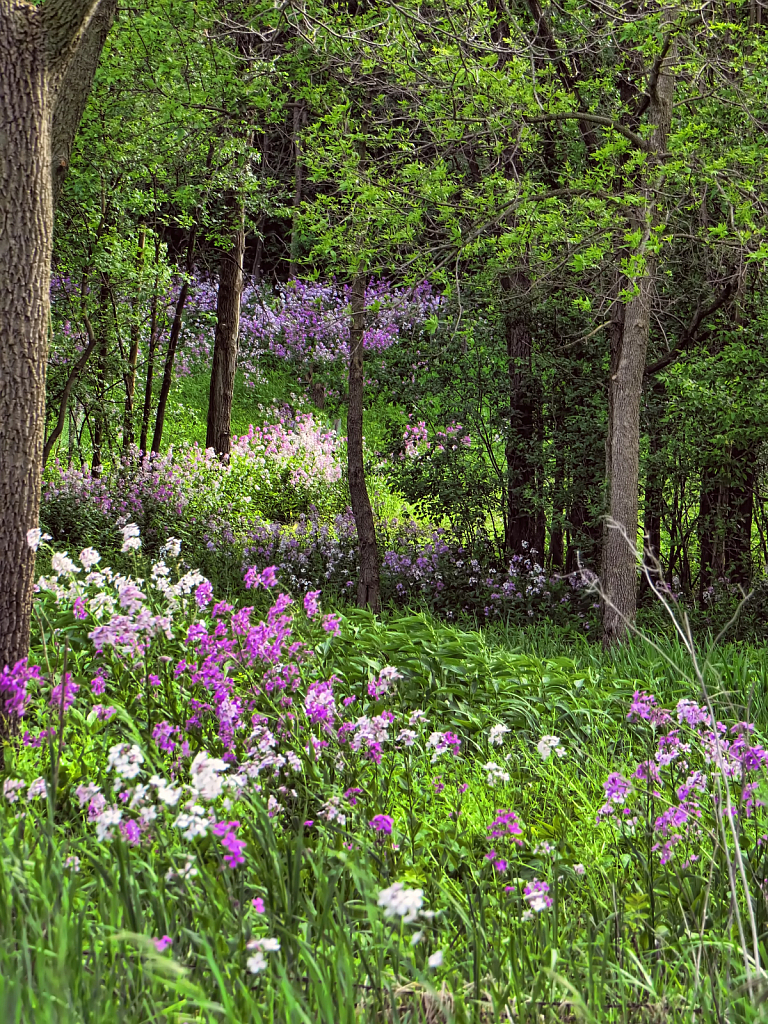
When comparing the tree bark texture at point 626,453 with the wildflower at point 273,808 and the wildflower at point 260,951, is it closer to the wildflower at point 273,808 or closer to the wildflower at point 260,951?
the wildflower at point 273,808

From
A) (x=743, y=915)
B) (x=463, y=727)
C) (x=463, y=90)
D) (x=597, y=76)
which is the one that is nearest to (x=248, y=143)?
(x=597, y=76)

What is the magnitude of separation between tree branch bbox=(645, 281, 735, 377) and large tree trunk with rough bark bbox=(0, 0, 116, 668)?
17.9ft

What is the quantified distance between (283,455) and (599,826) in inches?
416

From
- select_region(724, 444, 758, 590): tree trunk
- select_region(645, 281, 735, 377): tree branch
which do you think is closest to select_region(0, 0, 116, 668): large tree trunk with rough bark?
select_region(645, 281, 735, 377): tree branch

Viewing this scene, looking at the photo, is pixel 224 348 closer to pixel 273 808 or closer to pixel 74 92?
pixel 74 92

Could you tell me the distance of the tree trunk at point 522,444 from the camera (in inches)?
352

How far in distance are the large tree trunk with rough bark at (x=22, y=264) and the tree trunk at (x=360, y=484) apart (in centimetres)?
369

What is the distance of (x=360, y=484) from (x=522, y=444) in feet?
6.51

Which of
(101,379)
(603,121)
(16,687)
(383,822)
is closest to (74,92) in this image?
(603,121)

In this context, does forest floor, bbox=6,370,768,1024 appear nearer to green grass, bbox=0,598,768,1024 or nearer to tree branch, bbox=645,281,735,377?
green grass, bbox=0,598,768,1024

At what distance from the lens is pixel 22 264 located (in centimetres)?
392

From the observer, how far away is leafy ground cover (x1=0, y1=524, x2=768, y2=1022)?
2012 millimetres

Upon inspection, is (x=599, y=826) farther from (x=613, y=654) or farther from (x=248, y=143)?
(x=248, y=143)

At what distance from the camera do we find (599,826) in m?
3.31
